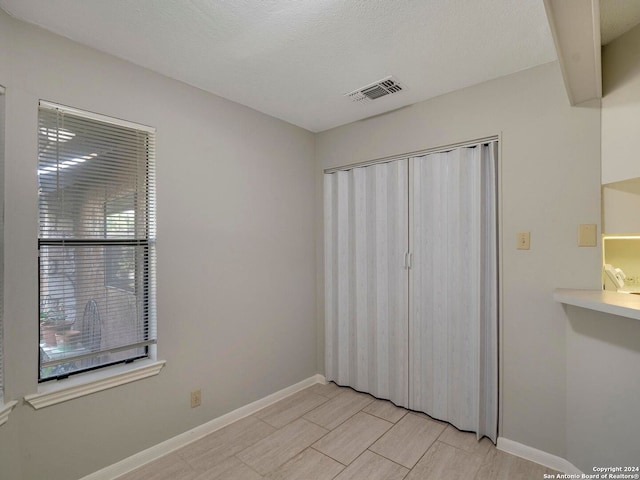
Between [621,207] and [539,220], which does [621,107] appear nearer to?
[621,207]

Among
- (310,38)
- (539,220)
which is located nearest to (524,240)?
(539,220)

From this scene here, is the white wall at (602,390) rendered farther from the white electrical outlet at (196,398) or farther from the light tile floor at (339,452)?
the white electrical outlet at (196,398)

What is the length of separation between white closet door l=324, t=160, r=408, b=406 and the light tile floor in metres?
0.38

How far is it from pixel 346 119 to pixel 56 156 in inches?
87.9

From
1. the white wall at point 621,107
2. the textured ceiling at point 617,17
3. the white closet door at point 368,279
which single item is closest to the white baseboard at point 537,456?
the white closet door at point 368,279

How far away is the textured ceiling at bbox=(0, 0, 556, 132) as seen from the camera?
160cm

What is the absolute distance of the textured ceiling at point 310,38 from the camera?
5.25 feet

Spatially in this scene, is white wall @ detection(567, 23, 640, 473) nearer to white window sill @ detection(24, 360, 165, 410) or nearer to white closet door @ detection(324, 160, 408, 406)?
white closet door @ detection(324, 160, 408, 406)

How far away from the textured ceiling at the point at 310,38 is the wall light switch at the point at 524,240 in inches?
43.6

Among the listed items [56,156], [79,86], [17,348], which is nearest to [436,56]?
[79,86]

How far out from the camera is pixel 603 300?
160 cm

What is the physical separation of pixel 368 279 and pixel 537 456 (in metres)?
1.70

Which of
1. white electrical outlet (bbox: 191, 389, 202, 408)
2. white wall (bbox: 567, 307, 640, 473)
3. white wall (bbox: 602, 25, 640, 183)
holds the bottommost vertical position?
white electrical outlet (bbox: 191, 389, 202, 408)

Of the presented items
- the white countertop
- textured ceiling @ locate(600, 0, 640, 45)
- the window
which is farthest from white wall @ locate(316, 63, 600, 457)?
the window
